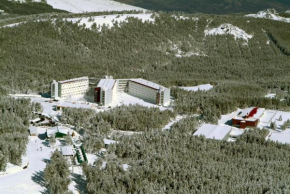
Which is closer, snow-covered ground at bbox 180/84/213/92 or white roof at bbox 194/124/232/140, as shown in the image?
white roof at bbox 194/124/232/140

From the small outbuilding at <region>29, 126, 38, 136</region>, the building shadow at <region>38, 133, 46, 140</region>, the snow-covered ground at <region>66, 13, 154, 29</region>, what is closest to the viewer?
the building shadow at <region>38, 133, 46, 140</region>

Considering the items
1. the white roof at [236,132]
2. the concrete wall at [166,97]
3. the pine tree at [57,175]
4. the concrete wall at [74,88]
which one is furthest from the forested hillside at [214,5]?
the pine tree at [57,175]

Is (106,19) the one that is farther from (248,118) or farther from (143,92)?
(248,118)

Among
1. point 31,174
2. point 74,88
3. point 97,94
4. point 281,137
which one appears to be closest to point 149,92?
point 97,94

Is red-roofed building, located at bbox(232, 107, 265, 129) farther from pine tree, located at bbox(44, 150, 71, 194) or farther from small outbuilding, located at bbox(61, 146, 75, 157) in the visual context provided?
pine tree, located at bbox(44, 150, 71, 194)

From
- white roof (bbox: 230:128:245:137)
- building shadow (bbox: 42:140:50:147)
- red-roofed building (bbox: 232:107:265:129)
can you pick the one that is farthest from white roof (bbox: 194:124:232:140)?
building shadow (bbox: 42:140:50:147)

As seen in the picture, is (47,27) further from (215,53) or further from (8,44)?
(215,53)

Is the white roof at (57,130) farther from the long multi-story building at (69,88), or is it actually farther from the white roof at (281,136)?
the white roof at (281,136)
